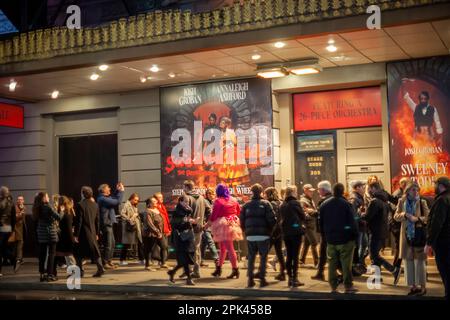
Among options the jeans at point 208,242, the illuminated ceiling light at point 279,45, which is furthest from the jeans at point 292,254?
the illuminated ceiling light at point 279,45

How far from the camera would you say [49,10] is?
25.1 m

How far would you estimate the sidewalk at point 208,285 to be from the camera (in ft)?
40.2

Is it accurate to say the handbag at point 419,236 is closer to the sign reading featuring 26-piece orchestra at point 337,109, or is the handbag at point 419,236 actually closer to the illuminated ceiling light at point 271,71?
the illuminated ceiling light at point 271,71

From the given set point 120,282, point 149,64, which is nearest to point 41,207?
point 120,282

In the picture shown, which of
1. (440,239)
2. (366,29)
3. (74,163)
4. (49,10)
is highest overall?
(49,10)

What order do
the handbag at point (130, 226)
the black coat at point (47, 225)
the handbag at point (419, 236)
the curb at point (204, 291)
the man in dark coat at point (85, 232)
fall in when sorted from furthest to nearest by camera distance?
1. the handbag at point (130, 226)
2. the man in dark coat at point (85, 232)
3. the black coat at point (47, 225)
4. the curb at point (204, 291)
5. the handbag at point (419, 236)

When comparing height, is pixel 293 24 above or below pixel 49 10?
below

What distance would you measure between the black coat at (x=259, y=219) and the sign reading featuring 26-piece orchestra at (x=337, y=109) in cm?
675

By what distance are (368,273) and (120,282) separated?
5.27 m

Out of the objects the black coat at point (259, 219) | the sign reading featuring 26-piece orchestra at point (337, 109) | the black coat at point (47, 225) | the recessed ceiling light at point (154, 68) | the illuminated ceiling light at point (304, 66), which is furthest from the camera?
the sign reading featuring 26-piece orchestra at point (337, 109)

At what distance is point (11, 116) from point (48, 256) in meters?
7.80

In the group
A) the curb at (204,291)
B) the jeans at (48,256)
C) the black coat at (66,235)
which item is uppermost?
the black coat at (66,235)
